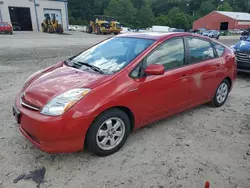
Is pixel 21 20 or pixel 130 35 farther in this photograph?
pixel 21 20

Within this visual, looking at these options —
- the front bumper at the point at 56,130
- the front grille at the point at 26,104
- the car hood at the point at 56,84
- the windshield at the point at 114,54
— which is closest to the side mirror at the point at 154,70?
the windshield at the point at 114,54

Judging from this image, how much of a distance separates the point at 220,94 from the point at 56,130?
3547 mm

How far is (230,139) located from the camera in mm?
3512

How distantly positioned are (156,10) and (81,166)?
365 feet

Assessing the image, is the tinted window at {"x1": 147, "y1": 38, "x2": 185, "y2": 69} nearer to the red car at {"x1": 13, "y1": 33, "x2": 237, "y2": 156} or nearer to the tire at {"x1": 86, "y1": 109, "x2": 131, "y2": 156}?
the red car at {"x1": 13, "y1": 33, "x2": 237, "y2": 156}

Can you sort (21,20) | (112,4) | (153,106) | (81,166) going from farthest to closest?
(112,4), (21,20), (153,106), (81,166)

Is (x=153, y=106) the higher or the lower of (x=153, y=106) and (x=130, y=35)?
the lower

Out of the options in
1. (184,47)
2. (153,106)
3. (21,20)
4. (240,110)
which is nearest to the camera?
(153,106)

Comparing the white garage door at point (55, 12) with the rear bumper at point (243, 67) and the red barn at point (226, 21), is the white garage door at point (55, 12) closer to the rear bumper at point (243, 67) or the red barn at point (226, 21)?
the rear bumper at point (243, 67)

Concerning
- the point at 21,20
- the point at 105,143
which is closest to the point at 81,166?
A: the point at 105,143

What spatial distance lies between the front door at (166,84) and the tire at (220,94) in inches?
41.5

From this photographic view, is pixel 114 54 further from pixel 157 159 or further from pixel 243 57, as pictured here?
pixel 243 57

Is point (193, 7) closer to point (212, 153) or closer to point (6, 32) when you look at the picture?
point (6, 32)

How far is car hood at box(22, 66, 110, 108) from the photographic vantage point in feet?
8.95
